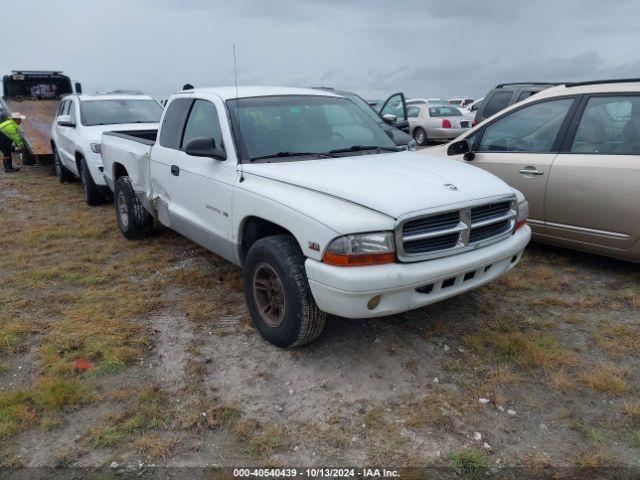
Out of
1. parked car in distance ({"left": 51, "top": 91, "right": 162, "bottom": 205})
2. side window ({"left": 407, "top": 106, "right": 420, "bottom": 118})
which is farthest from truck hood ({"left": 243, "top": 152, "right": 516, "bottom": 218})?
side window ({"left": 407, "top": 106, "right": 420, "bottom": 118})

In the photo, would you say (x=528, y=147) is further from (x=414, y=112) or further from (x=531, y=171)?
(x=414, y=112)

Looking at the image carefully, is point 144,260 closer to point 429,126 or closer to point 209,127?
point 209,127

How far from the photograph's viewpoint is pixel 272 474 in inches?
99.8

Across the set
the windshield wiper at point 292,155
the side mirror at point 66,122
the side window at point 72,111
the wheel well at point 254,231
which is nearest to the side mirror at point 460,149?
the windshield wiper at point 292,155

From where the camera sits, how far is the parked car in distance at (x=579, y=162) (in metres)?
4.52

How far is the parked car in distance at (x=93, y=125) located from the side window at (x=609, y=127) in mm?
6387

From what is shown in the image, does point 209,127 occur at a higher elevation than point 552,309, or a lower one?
higher

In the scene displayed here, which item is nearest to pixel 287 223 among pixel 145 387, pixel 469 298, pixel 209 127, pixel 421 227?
pixel 421 227

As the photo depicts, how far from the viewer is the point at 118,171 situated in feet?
21.1

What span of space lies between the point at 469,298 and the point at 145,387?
269 cm

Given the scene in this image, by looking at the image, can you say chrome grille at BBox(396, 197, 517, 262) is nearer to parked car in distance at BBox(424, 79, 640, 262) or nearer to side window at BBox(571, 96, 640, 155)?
parked car in distance at BBox(424, 79, 640, 262)

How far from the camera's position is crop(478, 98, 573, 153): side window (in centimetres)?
514

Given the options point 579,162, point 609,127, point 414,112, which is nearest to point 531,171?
point 579,162

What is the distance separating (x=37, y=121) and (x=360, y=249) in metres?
13.2
